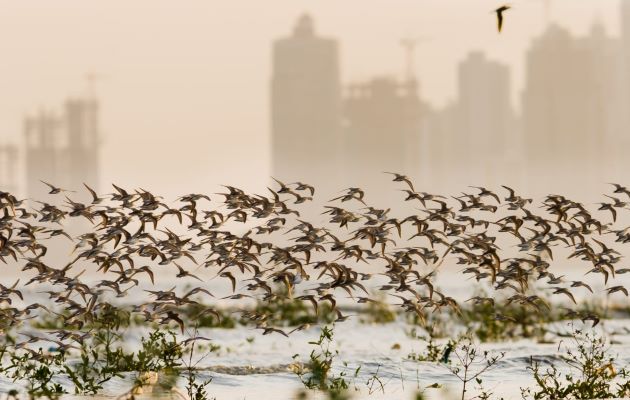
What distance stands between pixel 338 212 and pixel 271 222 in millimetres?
729

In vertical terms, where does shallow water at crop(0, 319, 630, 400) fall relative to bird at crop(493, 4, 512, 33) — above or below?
below

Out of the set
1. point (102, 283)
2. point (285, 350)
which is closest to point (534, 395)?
point (102, 283)

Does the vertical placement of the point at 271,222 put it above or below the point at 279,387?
above

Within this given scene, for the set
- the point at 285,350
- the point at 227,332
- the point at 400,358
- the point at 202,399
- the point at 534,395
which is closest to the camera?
the point at 202,399

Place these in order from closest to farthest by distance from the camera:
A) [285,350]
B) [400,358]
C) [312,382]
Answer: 1. [312,382]
2. [400,358]
3. [285,350]

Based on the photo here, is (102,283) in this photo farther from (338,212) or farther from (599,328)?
(599,328)

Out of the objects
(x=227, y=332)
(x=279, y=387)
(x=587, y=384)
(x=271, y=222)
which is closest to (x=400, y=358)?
(x=279, y=387)

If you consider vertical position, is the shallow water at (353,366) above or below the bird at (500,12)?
below

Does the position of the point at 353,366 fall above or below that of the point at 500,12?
below

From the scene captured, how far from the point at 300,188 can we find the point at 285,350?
7393 millimetres

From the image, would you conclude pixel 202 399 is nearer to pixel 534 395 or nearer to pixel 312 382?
pixel 312 382

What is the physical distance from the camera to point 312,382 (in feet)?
45.4

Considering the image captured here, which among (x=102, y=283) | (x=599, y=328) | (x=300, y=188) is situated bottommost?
(x=599, y=328)

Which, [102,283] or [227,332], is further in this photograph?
[227,332]
